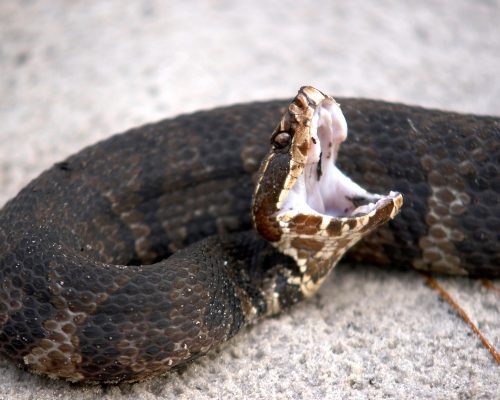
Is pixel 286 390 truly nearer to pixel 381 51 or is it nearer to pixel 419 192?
pixel 419 192

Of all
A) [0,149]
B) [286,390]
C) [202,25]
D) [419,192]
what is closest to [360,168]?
[419,192]

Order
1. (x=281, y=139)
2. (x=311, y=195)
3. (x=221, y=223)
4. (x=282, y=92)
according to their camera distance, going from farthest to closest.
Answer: (x=282, y=92), (x=221, y=223), (x=311, y=195), (x=281, y=139)

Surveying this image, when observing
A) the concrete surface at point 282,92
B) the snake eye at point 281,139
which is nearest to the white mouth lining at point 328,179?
the snake eye at point 281,139

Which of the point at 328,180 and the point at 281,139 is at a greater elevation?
Answer: the point at 281,139

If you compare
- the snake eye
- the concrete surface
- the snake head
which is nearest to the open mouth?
the snake head

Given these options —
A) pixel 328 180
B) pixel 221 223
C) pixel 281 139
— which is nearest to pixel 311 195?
pixel 328 180

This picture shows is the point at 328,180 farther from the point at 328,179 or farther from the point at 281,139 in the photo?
the point at 281,139

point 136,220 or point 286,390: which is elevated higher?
point 136,220

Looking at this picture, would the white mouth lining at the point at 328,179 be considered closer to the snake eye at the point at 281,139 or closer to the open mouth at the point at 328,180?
the open mouth at the point at 328,180
